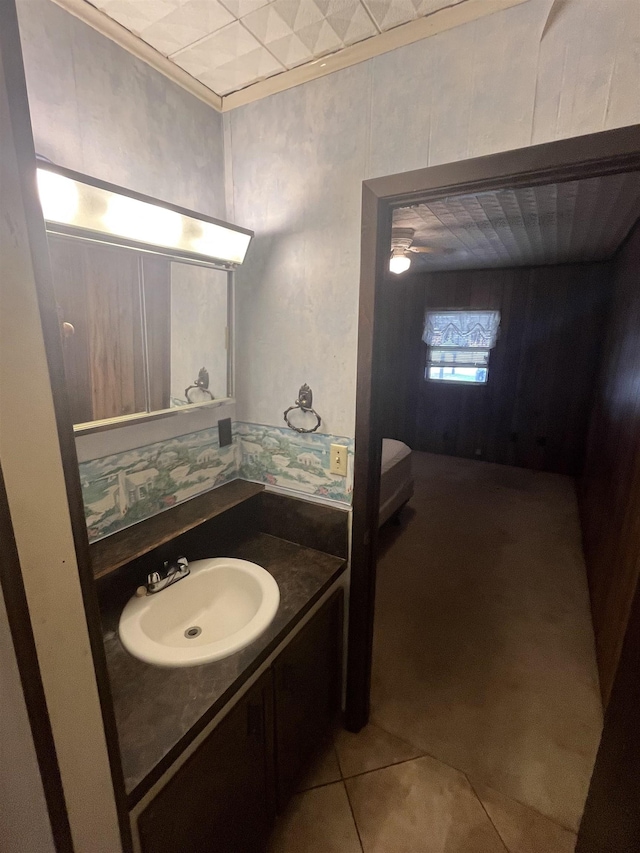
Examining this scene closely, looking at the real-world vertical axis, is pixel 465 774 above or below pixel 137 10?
below

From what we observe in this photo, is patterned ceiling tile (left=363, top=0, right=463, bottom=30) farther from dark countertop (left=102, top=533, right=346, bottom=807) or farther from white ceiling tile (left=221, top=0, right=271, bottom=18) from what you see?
dark countertop (left=102, top=533, right=346, bottom=807)

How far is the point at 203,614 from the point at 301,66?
1.82 meters

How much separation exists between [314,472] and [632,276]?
289 cm

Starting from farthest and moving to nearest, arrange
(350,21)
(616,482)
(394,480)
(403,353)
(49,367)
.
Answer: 1. (403,353)
2. (394,480)
3. (616,482)
4. (350,21)
5. (49,367)

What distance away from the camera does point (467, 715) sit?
1.82 metres

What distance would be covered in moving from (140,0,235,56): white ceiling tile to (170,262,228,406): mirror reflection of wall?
0.60 meters

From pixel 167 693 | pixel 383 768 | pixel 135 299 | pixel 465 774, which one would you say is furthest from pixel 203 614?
pixel 465 774

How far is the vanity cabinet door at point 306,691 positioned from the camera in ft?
4.10

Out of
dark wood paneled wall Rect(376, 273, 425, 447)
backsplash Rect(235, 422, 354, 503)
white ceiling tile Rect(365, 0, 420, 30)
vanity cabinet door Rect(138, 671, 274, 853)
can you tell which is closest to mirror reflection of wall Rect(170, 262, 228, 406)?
backsplash Rect(235, 422, 354, 503)

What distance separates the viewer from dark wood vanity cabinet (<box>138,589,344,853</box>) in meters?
0.90

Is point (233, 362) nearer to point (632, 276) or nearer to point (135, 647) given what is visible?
point (135, 647)

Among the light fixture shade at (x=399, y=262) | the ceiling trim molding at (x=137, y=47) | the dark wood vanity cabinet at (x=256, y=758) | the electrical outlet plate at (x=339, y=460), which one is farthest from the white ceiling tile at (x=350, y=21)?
the light fixture shade at (x=399, y=262)

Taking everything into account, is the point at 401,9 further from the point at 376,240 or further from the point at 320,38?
the point at 376,240

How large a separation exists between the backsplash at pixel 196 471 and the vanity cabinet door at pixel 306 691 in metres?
0.48
